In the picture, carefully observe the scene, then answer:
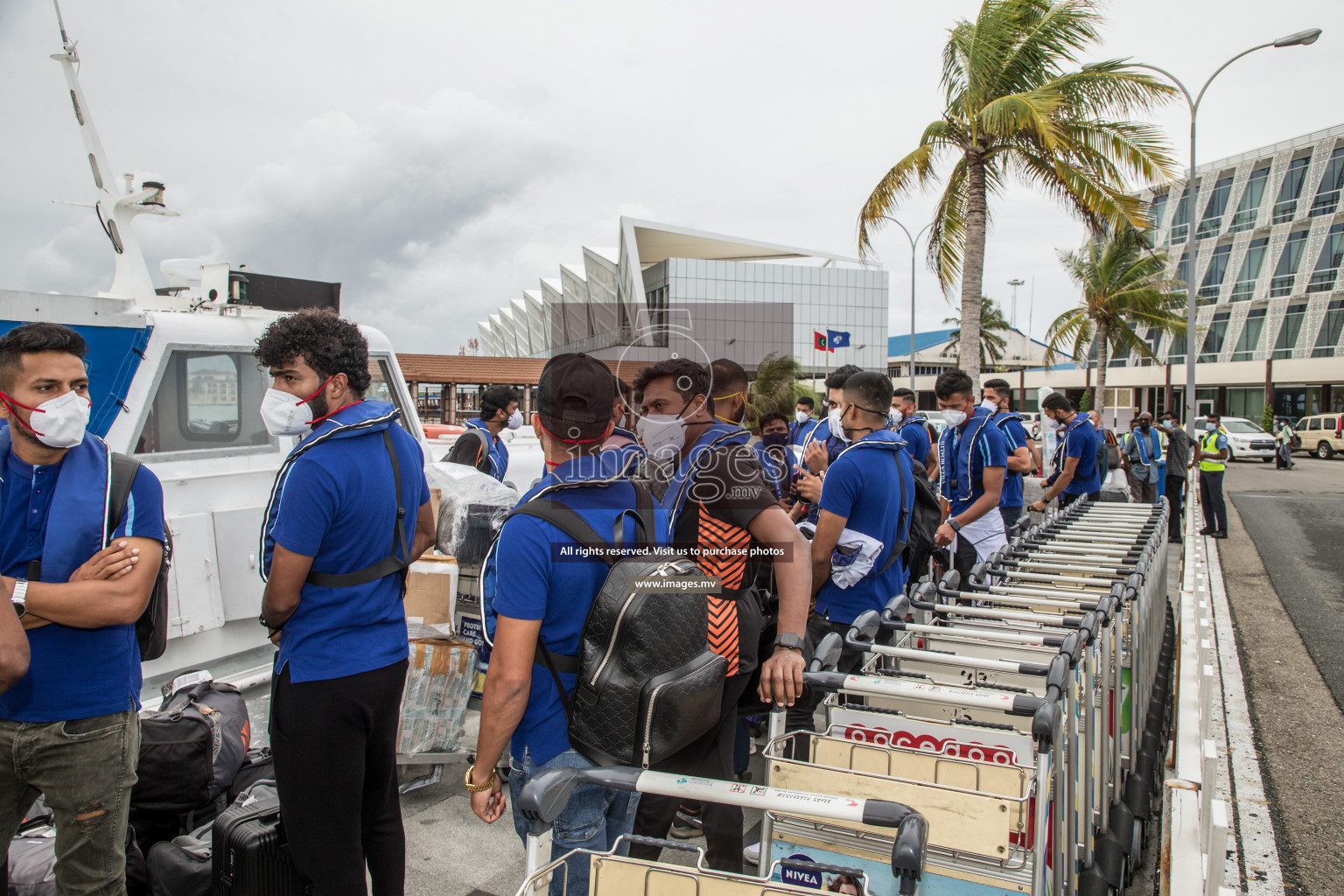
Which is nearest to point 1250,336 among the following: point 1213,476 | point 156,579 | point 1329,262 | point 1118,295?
point 1329,262

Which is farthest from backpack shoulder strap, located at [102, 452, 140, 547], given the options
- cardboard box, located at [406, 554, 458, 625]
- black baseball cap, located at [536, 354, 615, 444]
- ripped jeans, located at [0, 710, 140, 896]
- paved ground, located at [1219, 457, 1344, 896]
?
paved ground, located at [1219, 457, 1344, 896]

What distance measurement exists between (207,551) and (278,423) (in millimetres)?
2393

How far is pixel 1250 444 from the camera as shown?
30.5m

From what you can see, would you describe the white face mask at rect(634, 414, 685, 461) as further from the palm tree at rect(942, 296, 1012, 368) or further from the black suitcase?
the palm tree at rect(942, 296, 1012, 368)

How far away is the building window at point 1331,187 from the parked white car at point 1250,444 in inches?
712

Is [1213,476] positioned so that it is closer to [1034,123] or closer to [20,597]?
[1034,123]

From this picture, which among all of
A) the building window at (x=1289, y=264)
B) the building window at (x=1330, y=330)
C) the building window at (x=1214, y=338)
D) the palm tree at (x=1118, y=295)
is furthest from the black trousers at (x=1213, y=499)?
the building window at (x=1214, y=338)

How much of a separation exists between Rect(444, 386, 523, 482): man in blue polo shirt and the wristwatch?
373 centimetres

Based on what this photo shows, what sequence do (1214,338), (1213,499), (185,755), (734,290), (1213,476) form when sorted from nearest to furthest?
(185,755)
(1213,476)
(1213,499)
(1214,338)
(734,290)

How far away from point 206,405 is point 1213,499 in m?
13.5

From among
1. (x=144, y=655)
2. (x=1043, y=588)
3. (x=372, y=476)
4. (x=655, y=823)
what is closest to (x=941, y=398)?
(x=1043, y=588)

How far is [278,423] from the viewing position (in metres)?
2.77

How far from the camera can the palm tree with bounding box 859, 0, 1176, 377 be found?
41.9 ft

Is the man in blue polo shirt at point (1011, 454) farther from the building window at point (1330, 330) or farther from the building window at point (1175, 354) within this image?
the building window at point (1175, 354)
